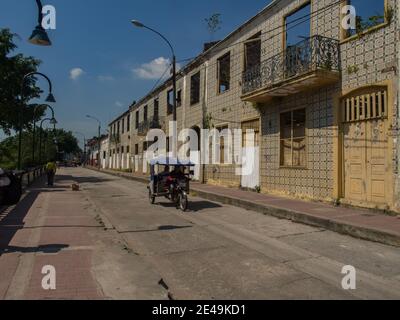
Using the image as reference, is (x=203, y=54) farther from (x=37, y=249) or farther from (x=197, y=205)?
(x=37, y=249)

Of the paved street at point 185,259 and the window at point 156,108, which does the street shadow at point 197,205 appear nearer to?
the paved street at point 185,259

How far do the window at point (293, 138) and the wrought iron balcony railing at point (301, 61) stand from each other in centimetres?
143

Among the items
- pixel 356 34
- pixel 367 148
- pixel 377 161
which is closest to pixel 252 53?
pixel 356 34

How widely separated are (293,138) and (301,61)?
9.43 ft

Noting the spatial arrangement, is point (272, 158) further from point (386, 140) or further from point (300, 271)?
point (300, 271)

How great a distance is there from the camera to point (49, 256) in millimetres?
6406

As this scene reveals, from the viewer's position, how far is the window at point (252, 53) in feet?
55.2

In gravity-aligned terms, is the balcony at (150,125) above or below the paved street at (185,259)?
above

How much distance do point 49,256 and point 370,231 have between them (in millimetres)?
6204

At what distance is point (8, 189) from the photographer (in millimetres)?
7402

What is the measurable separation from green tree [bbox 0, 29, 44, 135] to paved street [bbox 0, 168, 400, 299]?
55.9 ft

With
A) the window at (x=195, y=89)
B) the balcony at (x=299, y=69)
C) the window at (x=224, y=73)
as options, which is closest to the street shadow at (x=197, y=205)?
the balcony at (x=299, y=69)

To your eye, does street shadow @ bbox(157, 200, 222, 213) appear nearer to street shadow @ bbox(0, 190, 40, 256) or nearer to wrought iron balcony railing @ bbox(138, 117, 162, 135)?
street shadow @ bbox(0, 190, 40, 256)

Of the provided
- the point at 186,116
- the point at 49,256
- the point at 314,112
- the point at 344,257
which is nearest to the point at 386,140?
the point at 314,112
